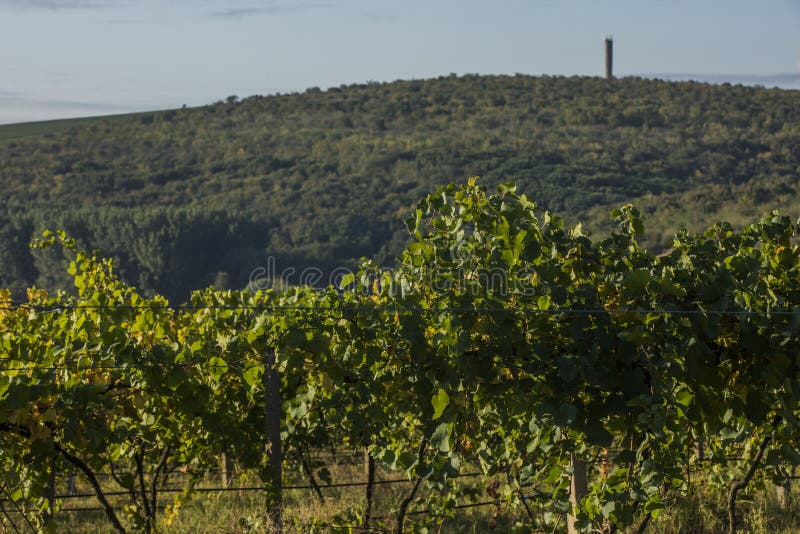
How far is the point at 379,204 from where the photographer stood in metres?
50.0

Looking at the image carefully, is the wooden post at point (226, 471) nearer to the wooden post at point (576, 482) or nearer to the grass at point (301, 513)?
the grass at point (301, 513)

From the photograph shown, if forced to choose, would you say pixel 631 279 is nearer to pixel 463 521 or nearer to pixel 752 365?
pixel 752 365

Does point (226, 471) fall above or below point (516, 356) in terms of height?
below

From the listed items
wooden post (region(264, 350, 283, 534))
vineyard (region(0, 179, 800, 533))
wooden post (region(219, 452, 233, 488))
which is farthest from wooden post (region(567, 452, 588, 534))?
wooden post (region(219, 452, 233, 488))

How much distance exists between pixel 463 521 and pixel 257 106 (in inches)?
2668

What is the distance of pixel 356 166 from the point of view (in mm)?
56562

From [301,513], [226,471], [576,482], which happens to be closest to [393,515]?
[301,513]

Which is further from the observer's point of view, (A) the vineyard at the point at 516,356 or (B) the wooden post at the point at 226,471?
(B) the wooden post at the point at 226,471

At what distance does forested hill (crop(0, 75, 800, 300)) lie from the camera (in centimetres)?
4438

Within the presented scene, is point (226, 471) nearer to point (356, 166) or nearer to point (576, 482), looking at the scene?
point (576, 482)

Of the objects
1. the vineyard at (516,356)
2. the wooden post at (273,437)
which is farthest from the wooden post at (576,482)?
the wooden post at (273,437)

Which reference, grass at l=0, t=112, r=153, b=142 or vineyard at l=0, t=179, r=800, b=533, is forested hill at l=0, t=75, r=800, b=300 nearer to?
Result: grass at l=0, t=112, r=153, b=142

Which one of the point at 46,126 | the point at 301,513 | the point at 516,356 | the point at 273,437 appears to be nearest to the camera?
the point at 516,356

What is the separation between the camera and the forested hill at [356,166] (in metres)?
44.4
